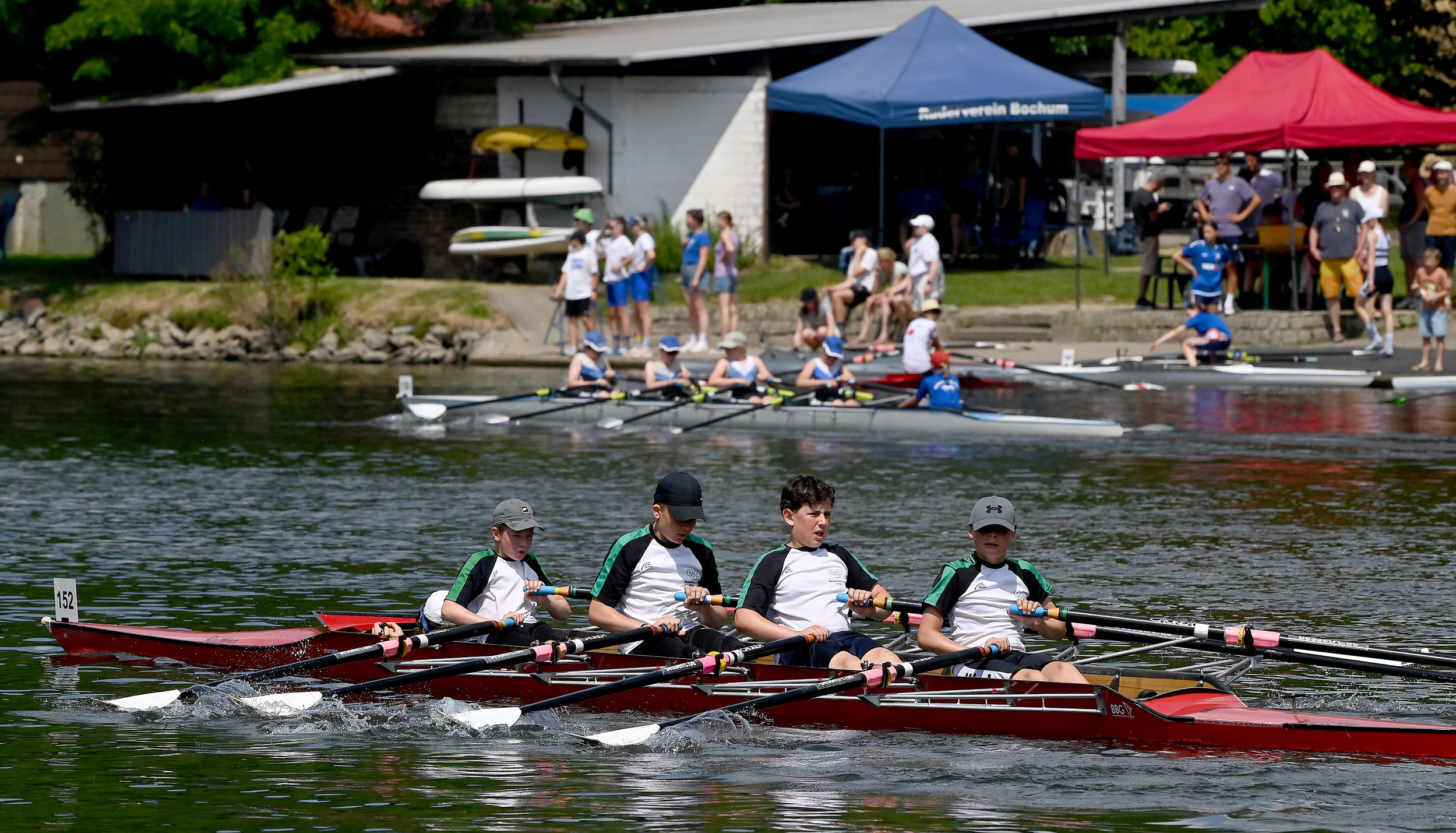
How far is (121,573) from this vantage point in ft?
47.4

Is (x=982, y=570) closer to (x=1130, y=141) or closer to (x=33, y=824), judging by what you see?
(x=33, y=824)

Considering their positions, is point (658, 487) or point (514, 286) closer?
point (658, 487)

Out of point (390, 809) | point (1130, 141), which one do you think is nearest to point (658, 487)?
point (390, 809)

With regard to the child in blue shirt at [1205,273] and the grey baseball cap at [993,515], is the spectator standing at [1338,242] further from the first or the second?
the grey baseball cap at [993,515]

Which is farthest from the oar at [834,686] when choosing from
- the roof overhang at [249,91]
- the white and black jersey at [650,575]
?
the roof overhang at [249,91]

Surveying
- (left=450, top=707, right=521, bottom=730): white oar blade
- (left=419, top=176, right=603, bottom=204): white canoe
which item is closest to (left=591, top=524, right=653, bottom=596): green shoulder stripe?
(left=450, top=707, right=521, bottom=730): white oar blade

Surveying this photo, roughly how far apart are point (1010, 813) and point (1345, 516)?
882 cm

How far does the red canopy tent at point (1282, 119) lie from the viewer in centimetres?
2639

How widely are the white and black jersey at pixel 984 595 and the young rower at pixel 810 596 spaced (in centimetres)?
37

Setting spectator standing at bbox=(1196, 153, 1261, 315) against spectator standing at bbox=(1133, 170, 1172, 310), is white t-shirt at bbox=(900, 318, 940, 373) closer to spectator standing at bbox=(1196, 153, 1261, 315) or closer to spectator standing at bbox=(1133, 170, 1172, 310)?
spectator standing at bbox=(1196, 153, 1261, 315)

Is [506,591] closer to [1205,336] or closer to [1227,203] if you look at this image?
[1205,336]

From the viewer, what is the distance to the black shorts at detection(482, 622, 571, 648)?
1094 cm

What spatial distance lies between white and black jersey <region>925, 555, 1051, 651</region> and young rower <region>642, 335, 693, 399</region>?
12651 millimetres

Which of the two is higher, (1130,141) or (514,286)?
(1130,141)
